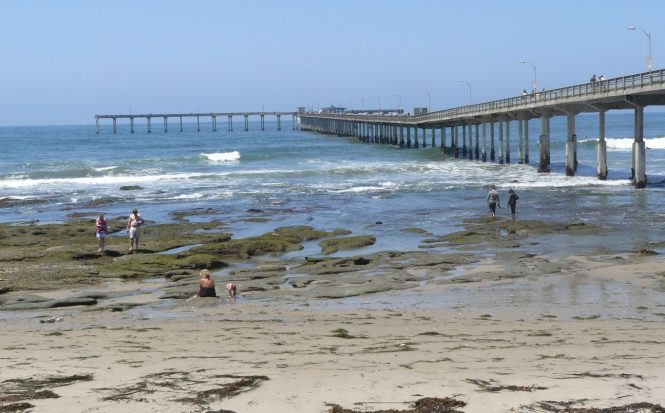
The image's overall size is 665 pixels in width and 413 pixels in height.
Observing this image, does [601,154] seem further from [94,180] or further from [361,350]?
[361,350]

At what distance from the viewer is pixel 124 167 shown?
7506 centimetres

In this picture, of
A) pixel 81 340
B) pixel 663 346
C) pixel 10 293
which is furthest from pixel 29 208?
pixel 663 346

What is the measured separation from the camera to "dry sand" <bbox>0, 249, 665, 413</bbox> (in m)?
9.59

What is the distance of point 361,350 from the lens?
1224 cm

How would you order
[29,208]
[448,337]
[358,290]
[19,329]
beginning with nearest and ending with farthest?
[448,337], [19,329], [358,290], [29,208]

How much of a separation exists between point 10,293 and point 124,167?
5706cm

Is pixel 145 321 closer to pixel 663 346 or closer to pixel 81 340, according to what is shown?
pixel 81 340

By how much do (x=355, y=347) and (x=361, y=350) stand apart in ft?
0.85

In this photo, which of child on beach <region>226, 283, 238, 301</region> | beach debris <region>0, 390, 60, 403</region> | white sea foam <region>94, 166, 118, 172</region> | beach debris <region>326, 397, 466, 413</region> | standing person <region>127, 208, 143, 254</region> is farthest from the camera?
white sea foam <region>94, 166, 118, 172</region>

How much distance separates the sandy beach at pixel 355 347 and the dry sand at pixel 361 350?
0.03 meters

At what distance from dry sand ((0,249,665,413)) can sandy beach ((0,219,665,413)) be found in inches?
1.2

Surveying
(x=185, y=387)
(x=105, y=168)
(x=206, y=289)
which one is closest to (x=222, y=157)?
(x=105, y=168)

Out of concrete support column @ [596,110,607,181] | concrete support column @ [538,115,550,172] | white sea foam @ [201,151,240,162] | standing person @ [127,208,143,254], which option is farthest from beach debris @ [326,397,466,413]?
white sea foam @ [201,151,240,162]

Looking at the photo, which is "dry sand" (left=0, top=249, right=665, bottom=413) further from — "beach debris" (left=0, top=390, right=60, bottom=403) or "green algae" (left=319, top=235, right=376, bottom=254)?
"green algae" (left=319, top=235, right=376, bottom=254)
